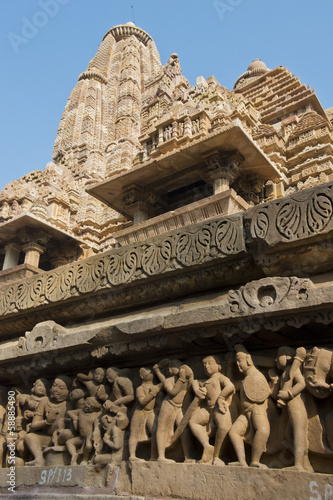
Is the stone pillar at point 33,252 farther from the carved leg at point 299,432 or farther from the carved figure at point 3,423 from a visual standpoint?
the carved leg at point 299,432

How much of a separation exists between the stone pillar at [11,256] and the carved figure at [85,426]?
10943 millimetres

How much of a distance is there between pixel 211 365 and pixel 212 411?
406 mm

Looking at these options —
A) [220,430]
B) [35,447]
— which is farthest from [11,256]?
[220,430]

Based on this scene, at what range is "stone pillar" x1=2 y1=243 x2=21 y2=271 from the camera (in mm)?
14930

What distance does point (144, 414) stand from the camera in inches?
175

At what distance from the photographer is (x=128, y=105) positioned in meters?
27.4

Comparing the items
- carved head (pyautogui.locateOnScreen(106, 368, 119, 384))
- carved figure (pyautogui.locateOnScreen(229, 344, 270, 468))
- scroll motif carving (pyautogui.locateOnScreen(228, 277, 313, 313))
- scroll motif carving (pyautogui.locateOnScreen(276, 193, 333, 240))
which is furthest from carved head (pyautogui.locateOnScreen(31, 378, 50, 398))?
scroll motif carving (pyautogui.locateOnScreen(276, 193, 333, 240))

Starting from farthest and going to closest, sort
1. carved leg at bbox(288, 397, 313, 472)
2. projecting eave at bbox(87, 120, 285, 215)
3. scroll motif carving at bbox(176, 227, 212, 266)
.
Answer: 1. projecting eave at bbox(87, 120, 285, 215)
2. scroll motif carving at bbox(176, 227, 212, 266)
3. carved leg at bbox(288, 397, 313, 472)

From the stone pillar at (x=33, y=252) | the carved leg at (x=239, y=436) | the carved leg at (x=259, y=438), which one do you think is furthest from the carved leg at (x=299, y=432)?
the stone pillar at (x=33, y=252)

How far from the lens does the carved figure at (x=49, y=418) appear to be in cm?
502

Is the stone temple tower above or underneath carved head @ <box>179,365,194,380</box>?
above

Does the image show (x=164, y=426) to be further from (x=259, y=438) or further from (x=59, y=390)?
(x=59, y=390)

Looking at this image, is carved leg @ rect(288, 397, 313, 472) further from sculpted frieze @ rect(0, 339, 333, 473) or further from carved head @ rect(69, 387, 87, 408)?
carved head @ rect(69, 387, 87, 408)

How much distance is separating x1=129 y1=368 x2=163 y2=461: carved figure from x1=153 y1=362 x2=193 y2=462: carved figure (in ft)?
0.39
